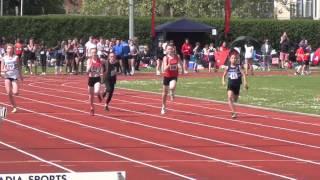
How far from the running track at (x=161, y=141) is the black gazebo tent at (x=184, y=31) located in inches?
977

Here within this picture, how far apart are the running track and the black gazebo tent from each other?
24.8 meters

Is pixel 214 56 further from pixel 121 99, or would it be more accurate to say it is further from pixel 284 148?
pixel 284 148

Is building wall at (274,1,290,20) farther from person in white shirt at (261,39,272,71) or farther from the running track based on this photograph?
the running track

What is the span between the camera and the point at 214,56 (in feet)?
149

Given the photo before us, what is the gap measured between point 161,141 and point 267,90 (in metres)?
14.9

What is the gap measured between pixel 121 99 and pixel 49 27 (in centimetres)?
2679

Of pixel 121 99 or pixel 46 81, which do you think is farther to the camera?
pixel 46 81

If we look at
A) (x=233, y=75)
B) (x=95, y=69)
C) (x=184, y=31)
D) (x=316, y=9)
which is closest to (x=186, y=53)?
(x=184, y=31)

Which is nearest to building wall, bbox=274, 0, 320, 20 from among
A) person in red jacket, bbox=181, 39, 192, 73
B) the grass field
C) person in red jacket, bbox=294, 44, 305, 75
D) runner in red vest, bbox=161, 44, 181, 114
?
person in red jacket, bbox=181, 39, 192, 73

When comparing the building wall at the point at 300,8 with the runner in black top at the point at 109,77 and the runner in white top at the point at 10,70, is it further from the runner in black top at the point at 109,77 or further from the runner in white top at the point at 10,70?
the runner in white top at the point at 10,70

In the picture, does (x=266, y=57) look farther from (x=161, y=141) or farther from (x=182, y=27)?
(x=161, y=141)

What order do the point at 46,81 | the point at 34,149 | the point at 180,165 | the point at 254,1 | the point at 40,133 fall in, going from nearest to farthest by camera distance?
the point at 180,165
the point at 34,149
the point at 40,133
the point at 46,81
the point at 254,1

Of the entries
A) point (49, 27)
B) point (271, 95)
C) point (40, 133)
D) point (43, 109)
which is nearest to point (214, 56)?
point (49, 27)

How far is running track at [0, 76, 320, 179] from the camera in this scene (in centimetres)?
1213
